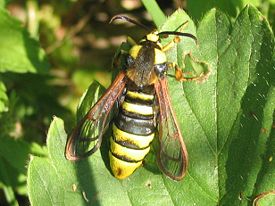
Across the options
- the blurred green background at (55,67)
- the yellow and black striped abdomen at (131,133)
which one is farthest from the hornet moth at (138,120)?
the blurred green background at (55,67)

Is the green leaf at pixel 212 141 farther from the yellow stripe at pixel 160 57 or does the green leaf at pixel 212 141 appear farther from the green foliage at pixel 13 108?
the green foliage at pixel 13 108

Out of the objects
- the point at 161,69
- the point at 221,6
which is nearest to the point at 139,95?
the point at 161,69

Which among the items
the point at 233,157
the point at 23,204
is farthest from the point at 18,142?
the point at 233,157

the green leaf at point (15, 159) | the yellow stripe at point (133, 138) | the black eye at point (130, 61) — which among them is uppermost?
the black eye at point (130, 61)

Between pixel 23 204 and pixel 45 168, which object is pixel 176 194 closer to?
pixel 45 168

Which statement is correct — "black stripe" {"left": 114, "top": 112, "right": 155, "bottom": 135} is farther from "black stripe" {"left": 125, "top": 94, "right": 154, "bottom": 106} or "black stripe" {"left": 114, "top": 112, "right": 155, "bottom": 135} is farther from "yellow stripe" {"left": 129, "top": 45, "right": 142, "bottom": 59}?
"yellow stripe" {"left": 129, "top": 45, "right": 142, "bottom": 59}

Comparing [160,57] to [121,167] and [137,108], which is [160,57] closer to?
[137,108]
